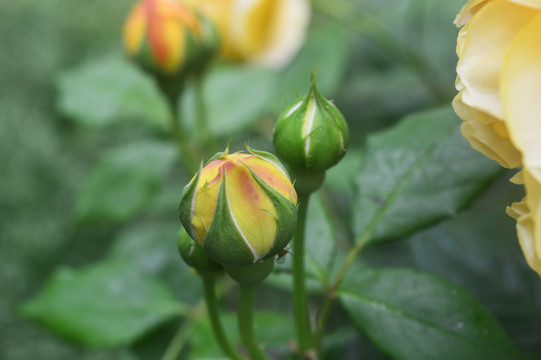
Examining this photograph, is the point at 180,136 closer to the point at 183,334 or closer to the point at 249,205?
the point at 183,334

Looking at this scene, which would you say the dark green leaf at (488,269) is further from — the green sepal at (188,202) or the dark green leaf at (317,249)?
the green sepal at (188,202)

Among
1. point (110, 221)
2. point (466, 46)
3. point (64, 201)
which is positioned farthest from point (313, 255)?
point (64, 201)

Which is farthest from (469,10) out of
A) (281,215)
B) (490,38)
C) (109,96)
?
(109,96)

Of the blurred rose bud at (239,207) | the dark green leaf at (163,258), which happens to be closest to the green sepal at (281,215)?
the blurred rose bud at (239,207)

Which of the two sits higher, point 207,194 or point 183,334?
point 207,194

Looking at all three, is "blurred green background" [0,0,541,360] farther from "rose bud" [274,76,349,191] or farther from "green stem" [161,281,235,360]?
"rose bud" [274,76,349,191]
